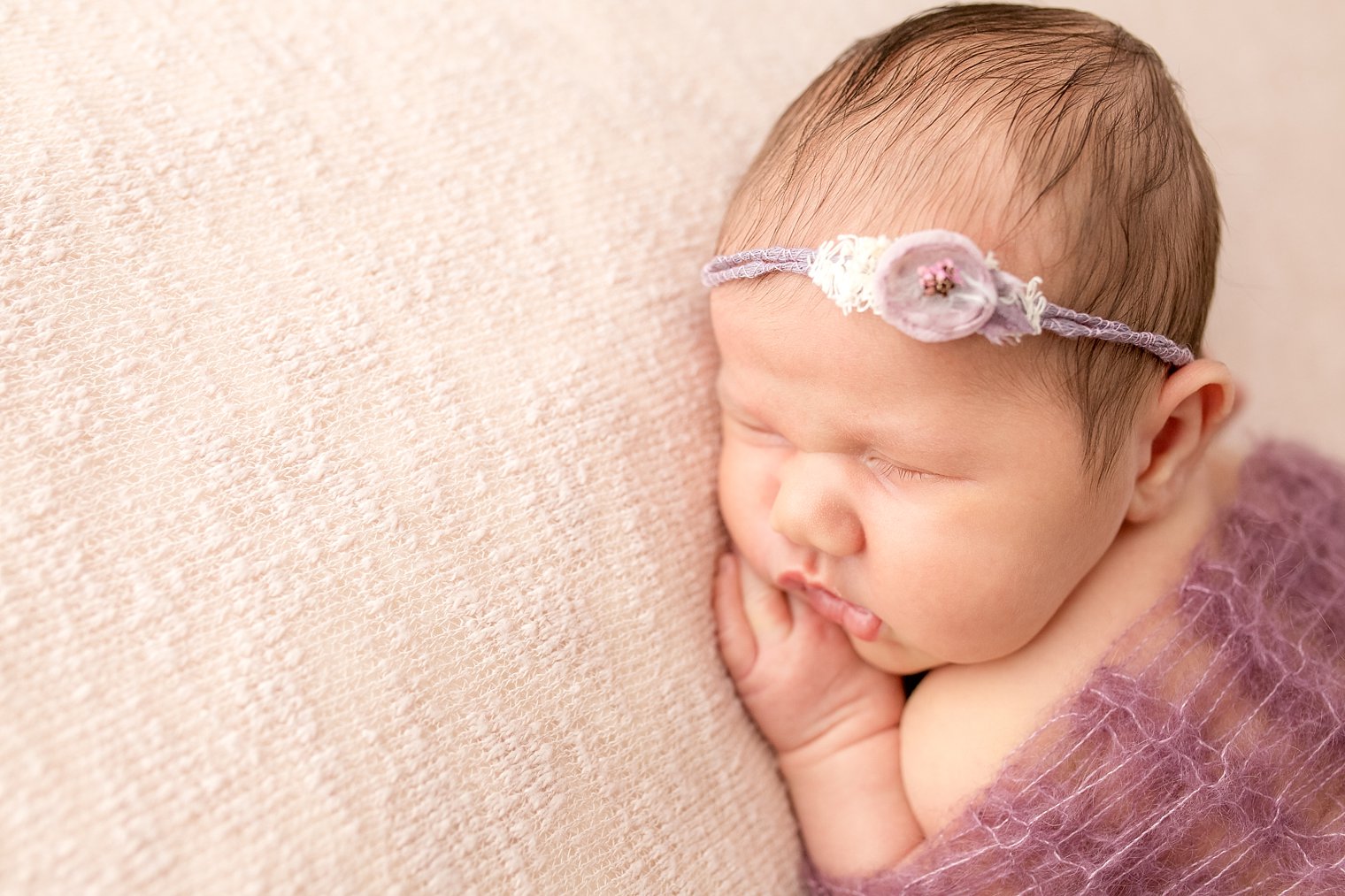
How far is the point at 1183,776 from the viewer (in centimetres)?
95

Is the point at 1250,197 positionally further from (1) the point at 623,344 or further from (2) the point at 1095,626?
(1) the point at 623,344

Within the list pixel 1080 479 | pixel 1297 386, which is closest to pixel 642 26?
pixel 1080 479

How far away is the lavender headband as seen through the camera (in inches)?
33.1

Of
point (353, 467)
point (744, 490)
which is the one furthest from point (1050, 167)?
point (353, 467)

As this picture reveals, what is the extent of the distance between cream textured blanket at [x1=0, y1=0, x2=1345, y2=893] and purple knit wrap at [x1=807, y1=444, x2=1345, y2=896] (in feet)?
0.74

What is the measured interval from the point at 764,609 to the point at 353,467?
1.51ft

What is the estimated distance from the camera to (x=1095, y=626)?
1056mm

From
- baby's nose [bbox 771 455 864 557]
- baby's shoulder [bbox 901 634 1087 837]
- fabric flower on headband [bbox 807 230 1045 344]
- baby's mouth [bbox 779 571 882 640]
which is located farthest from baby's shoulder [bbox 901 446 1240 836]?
fabric flower on headband [bbox 807 230 1045 344]

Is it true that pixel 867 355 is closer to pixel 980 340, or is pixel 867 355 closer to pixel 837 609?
pixel 980 340

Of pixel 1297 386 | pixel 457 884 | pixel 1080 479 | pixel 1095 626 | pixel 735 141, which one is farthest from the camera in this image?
pixel 1297 386

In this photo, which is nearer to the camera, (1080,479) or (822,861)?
(1080,479)

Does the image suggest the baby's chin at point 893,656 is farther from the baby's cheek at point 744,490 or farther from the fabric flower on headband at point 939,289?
the fabric flower on headband at point 939,289

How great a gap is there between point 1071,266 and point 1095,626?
0.38 meters

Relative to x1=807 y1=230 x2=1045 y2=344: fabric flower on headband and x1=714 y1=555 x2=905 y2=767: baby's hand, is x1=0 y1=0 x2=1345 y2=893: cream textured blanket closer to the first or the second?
x1=714 y1=555 x2=905 y2=767: baby's hand
